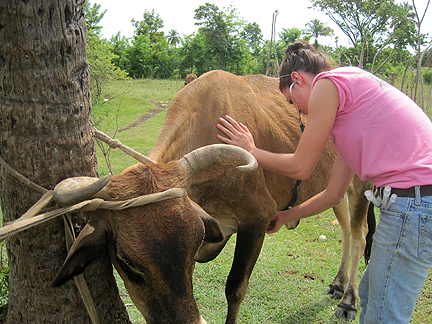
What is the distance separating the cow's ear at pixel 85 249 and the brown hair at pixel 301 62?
1.83 meters

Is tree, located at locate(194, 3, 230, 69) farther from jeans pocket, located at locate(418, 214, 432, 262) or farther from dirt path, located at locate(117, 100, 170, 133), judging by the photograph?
jeans pocket, located at locate(418, 214, 432, 262)

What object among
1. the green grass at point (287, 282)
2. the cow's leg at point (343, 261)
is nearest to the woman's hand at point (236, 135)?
the green grass at point (287, 282)

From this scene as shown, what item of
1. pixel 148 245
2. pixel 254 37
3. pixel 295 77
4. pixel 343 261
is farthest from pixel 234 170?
pixel 254 37

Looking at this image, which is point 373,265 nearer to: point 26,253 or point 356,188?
point 26,253

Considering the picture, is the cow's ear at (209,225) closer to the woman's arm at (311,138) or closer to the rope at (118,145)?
the rope at (118,145)

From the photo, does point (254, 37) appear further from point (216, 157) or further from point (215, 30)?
point (216, 157)

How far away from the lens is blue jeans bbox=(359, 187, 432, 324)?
2.15m

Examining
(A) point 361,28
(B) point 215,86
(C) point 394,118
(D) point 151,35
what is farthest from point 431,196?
(D) point 151,35

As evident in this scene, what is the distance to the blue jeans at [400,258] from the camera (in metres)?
2.15

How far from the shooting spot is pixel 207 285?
4.65 meters

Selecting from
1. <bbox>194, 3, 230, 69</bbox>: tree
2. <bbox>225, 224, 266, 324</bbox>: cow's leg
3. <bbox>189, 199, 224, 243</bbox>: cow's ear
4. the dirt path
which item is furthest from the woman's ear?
<bbox>194, 3, 230, 69</bbox>: tree

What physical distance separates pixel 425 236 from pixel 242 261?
5.86 feet

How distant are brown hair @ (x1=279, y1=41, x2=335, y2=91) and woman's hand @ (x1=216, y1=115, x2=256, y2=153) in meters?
0.49

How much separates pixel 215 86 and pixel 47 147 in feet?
6.21
